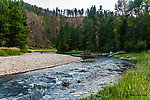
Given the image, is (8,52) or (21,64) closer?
(21,64)

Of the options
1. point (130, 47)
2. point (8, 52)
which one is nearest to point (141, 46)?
point (130, 47)

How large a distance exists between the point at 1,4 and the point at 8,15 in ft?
11.2

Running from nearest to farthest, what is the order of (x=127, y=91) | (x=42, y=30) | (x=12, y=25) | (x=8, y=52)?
(x=127, y=91) → (x=8, y=52) → (x=12, y=25) → (x=42, y=30)

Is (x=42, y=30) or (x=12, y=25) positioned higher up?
(x=42, y=30)

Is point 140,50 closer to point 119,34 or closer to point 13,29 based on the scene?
point 119,34

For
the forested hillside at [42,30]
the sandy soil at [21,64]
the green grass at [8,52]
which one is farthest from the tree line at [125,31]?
the forested hillside at [42,30]

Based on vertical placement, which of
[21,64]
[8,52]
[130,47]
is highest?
[130,47]

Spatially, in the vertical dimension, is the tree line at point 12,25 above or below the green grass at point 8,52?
above

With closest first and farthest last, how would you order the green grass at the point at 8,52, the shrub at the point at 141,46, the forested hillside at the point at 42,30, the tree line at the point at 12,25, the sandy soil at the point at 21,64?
the sandy soil at the point at 21,64
the green grass at the point at 8,52
the tree line at the point at 12,25
the shrub at the point at 141,46
the forested hillside at the point at 42,30

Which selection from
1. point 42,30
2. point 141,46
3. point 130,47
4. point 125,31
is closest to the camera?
point 141,46

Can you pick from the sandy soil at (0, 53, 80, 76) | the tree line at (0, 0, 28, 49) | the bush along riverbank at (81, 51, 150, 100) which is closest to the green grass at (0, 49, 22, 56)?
the sandy soil at (0, 53, 80, 76)

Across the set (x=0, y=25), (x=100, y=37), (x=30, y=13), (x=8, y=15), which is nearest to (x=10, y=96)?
(x=0, y=25)

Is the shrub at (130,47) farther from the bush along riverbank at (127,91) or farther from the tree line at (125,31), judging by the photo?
the bush along riverbank at (127,91)

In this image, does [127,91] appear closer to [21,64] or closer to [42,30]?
[21,64]
